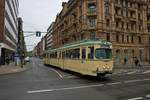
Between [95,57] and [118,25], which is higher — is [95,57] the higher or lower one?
the lower one

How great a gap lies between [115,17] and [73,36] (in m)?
13.0

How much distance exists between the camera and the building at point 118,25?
51.6 m

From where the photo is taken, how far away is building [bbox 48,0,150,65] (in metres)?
51.6

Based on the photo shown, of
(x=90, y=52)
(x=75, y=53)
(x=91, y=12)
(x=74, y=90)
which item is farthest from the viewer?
(x=91, y=12)

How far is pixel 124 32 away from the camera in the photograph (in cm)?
5659

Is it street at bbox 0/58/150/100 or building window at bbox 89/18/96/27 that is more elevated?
building window at bbox 89/18/96/27

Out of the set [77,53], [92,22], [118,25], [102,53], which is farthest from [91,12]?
[102,53]

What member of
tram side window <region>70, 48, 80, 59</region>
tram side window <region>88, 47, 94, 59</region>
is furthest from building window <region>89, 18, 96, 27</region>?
tram side window <region>88, 47, 94, 59</region>

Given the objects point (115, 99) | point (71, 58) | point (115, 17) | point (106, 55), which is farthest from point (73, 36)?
point (115, 99)

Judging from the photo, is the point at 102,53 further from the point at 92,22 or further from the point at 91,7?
the point at 91,7

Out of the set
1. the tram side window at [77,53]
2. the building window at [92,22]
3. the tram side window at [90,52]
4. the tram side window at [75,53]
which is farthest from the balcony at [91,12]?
the tram side window at [90,52]

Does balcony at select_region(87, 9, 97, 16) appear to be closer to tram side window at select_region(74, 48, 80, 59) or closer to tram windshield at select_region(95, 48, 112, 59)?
tram side window at select_region(74, 48, 80, 59)

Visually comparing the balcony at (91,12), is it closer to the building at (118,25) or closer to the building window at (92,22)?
the building at (118,25)

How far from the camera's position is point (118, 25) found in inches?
2181
